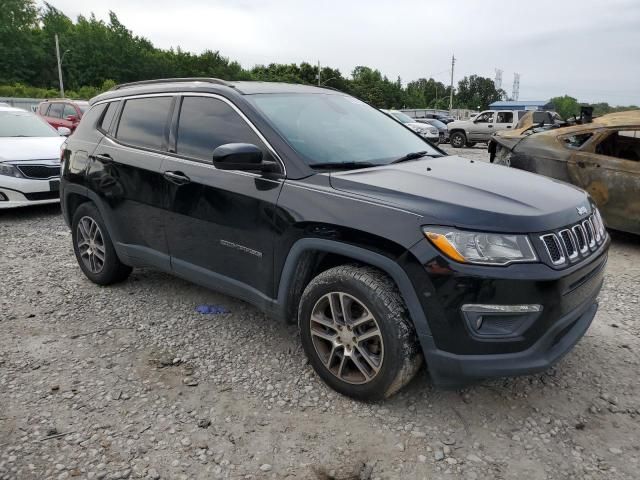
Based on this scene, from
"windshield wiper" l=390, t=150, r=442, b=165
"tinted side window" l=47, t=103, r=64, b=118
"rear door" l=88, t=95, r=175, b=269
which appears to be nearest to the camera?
"windshield wiper" l=390, t=150, r=442, b=165

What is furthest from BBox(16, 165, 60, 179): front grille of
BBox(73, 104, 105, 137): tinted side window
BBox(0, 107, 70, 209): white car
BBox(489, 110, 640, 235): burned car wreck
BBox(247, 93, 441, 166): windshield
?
BBox(489, 110, 640, 235): burned car wreck

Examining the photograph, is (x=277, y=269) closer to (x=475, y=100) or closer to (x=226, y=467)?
(x=226, y=467)

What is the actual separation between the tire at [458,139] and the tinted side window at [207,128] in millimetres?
18937

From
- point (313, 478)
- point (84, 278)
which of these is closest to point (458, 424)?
point (313, 478)

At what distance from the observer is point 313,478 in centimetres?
229

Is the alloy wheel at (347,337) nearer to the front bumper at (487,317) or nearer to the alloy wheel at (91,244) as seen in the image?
the front bumper at (487,317)

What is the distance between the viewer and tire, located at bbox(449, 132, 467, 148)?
21.0 metres

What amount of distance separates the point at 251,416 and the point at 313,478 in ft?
1.86

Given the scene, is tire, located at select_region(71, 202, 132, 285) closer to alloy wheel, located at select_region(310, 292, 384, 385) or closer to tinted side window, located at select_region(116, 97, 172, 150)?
tinted side window, located at select_region(116, 97, 172, 150)

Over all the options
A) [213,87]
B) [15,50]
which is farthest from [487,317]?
[15,50]

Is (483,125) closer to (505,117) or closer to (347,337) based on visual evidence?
(505,117)

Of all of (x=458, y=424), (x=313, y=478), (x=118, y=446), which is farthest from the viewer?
(x=458, y=424)

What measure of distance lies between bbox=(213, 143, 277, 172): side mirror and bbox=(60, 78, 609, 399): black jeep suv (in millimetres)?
11

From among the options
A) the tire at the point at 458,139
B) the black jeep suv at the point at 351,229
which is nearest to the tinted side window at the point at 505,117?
the tire at the point at 458,139
